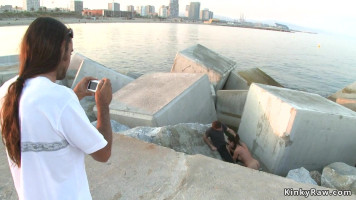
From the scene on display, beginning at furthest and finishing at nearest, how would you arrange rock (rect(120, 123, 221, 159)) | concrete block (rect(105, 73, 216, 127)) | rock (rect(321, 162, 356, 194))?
concrete block (rect(105, 73, 216, 127)) → rock (rect(120, 123, 221, 159)) → rock (rect(321, 162, 356, 194))

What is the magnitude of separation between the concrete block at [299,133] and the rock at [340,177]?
1.32 feet

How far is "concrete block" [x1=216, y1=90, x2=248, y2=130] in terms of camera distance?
5086 millimetres

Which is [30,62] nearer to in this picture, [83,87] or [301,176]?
[83,87]

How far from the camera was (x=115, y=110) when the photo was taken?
158 inches

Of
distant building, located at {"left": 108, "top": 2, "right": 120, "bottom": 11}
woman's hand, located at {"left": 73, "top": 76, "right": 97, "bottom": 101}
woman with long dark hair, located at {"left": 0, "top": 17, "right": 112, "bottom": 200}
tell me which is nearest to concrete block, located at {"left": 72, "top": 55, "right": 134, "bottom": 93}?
woman's hand, located at {"left": 73, "top": 76, "right": 97, "bottom": 101}

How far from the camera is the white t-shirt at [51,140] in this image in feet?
3.12

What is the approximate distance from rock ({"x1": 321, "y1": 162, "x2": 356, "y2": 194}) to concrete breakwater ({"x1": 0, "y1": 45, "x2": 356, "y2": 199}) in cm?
43

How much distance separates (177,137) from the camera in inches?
129

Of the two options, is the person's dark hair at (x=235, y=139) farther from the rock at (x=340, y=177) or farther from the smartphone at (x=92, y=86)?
the smartphone at (x=92, y=86)

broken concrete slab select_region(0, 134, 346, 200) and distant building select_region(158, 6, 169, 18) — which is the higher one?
distant building select_region(158, 6, 169, 18)

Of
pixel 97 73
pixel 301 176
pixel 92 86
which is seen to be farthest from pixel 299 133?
pixel 97 73

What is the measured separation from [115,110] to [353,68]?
67.0ft

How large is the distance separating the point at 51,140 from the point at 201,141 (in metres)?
2.84

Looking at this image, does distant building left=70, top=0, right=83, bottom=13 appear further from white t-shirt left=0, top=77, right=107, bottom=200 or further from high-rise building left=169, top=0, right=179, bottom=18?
white t-shirt left=0, top=77, right=107, bottom=200
